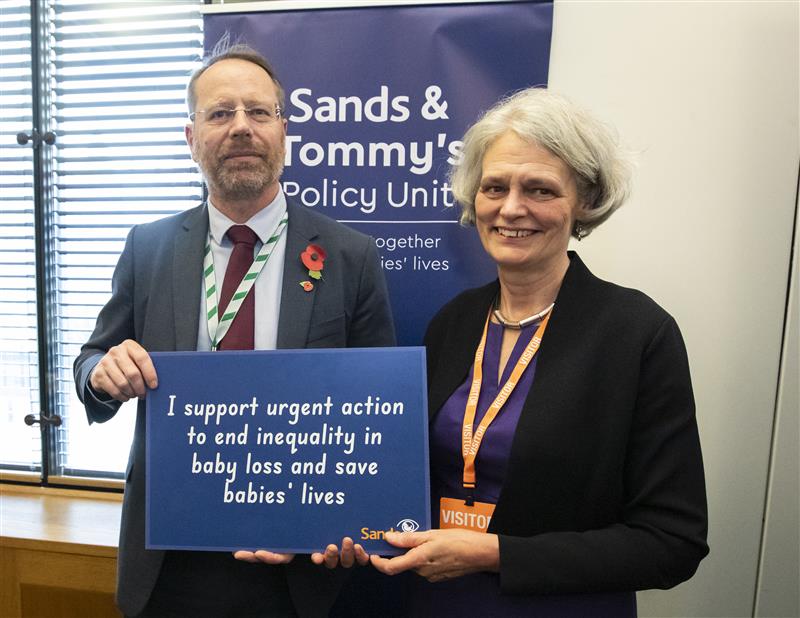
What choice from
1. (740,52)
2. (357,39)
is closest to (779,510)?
(740,52)

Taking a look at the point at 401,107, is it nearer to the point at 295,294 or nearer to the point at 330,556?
the point at 295,294

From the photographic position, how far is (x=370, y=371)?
1418mm

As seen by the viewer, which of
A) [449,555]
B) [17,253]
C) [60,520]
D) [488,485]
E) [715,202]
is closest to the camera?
[449,555]

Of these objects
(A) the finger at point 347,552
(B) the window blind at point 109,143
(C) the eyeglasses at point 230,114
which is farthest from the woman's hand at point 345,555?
(B) the window blind at point 109,143

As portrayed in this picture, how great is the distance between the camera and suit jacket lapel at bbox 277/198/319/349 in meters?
1.59

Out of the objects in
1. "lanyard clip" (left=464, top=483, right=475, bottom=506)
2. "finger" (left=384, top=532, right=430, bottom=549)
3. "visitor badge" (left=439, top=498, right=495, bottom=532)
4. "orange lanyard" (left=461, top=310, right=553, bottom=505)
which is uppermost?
"orange lanyard" (left=461, top=310, right=553, bottom=505)

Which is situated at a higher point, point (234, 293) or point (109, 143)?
point (109, 143)

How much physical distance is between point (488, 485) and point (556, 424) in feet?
0.68

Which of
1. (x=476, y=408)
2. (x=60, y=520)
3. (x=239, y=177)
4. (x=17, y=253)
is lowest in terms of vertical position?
(x=60, y=520)

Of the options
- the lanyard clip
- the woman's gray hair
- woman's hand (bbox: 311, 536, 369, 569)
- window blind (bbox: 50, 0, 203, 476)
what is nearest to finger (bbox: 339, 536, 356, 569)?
woman's hand (bbox: 311, 536, 369, 569)

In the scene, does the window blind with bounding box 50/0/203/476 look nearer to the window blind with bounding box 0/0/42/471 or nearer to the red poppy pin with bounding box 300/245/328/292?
the window blind with bounding box 0/0/42/471

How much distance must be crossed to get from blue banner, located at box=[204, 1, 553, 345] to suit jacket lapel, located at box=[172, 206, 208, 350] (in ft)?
2.54

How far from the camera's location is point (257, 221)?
166 cm

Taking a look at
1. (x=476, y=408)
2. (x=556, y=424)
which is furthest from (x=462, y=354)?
(x=556, y=424)
